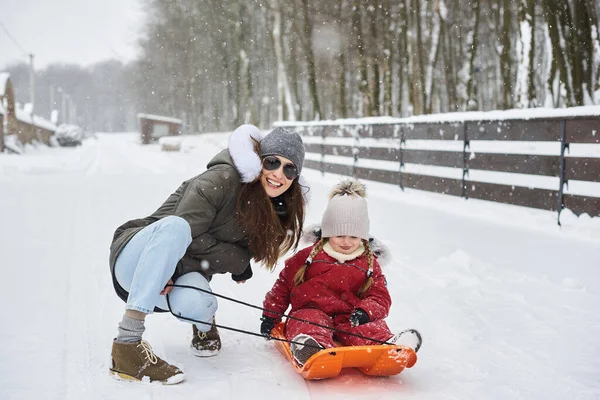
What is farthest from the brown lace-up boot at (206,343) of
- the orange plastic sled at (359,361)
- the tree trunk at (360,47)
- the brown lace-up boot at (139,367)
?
the tree trunk at (360,47)

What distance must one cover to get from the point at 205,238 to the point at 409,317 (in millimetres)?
1530

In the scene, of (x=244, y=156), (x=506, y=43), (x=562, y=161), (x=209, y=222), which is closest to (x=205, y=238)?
(x=209, y=222)

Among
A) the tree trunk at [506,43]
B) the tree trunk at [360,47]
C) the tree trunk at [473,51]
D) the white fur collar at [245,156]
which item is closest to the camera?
the white fur collar at [245,156]

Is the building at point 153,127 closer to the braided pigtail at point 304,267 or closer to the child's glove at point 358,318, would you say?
the braided pigtail at point 304,267

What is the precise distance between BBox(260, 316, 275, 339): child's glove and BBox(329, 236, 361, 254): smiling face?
0.51 metres

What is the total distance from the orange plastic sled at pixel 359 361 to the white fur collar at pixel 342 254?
61 cm

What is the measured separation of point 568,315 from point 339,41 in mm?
19846

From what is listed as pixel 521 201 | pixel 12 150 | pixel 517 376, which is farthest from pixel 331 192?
pixel 12 150

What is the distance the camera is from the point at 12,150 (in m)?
26.9

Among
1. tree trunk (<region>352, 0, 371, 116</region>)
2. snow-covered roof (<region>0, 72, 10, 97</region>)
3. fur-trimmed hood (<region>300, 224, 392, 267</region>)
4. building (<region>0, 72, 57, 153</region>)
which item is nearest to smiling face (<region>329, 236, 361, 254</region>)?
fur-trimmed hood (<region>300, 224, 392, 267</region>)

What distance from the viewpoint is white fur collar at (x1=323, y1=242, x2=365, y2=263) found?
10.2 feet

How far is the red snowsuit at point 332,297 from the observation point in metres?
2.85

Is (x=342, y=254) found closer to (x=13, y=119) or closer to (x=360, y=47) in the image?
(x=360, y=47)

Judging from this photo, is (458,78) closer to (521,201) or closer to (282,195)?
(521,201)
